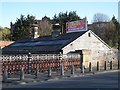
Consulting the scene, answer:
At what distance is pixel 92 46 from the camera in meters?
38.3

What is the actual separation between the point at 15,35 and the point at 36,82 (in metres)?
57.4

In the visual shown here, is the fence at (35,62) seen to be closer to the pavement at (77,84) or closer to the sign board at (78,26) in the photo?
the pavement at (77,84)

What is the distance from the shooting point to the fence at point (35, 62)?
25.8 meters

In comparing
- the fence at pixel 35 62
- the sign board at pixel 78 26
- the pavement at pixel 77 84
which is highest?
the sign board at pixel 78 26

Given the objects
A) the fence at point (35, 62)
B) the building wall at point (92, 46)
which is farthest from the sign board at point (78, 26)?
the fence at point (35, 62)

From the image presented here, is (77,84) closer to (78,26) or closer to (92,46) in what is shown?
(92,46)

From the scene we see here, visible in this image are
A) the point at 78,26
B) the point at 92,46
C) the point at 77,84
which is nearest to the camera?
the point at 77,84

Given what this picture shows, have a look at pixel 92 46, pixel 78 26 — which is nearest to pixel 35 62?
pixel 92 46

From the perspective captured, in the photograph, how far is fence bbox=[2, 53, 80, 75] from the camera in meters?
25.8

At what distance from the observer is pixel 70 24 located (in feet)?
164

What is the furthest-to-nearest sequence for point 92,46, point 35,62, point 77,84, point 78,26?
point 78,26 → point 92,46 → point 35,62 → point 77,84

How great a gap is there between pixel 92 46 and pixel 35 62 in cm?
1225

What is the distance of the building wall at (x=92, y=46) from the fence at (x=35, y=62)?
4.19 meters

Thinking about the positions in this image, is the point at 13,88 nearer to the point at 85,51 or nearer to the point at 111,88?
the point at 111,88
